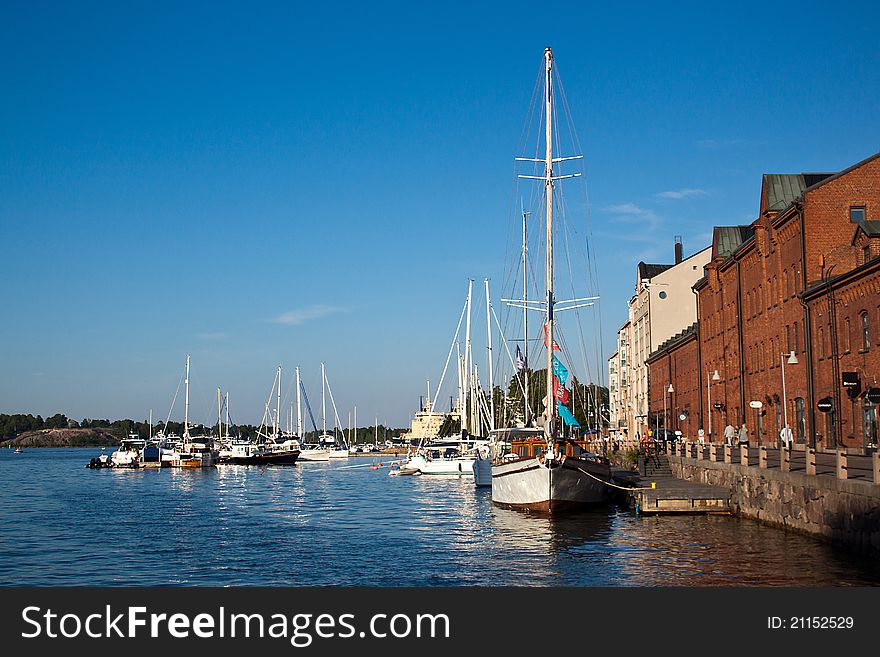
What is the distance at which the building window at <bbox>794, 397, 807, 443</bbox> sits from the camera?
5000 cm

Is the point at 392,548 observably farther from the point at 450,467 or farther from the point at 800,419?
the point at 450,467

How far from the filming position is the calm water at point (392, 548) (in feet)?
85.5

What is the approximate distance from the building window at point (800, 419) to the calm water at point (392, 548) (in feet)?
42.3

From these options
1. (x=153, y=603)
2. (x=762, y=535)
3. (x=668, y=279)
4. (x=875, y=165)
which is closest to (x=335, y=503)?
(x=762, y=535)

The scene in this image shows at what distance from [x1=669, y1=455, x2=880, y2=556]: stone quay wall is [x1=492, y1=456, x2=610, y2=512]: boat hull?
554cm

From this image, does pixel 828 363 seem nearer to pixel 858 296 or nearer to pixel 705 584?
pixel 858 296

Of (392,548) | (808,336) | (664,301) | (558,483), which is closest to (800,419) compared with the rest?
(808,336)

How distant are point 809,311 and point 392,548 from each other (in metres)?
26.7

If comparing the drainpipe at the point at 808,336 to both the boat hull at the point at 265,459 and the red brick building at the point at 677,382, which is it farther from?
the boat hull at the point at 265,459

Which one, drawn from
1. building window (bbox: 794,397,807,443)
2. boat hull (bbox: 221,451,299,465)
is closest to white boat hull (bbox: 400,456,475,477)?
boat hull (bbox: 221,451,299,465)

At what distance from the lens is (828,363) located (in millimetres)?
46250

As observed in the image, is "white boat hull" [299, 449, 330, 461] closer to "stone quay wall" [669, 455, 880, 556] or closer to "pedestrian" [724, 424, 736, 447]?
"pedestrian" [724, 424, 736, 447]

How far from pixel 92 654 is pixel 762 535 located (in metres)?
25.2

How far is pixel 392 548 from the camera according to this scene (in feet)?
112
